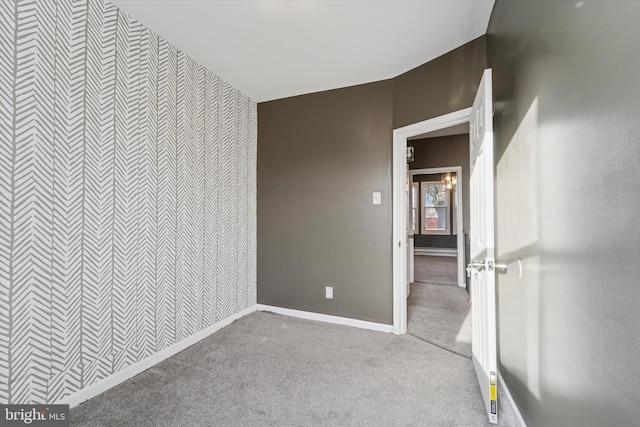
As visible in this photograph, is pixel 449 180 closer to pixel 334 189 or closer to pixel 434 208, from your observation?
pixel 434 208

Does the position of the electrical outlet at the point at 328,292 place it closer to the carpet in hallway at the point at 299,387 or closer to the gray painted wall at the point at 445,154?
the carpet in hallway at the point at 299,387

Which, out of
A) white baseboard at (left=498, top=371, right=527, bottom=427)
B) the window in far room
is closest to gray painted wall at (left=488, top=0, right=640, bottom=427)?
white baseboard at (left=498, top=371, right=527, bottom=427)

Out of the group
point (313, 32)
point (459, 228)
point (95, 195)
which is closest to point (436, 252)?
point (459, 228)

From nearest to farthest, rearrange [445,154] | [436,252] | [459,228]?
[459,228] → [445,154] → [436,252]

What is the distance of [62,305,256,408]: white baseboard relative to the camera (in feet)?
5.71

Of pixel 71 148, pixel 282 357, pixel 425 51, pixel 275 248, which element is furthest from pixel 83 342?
pixel 425 51

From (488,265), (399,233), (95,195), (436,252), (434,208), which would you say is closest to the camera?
(488,265)

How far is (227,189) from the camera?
3.04m

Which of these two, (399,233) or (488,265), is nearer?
(488,265)

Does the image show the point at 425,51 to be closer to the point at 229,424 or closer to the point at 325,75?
the point at 325,75

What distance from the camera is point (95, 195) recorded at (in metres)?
1.83

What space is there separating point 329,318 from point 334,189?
140 cm

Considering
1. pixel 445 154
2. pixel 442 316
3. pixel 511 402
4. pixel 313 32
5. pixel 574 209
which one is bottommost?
pixel 442 316

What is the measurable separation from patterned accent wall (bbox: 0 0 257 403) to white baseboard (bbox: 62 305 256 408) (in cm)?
5
